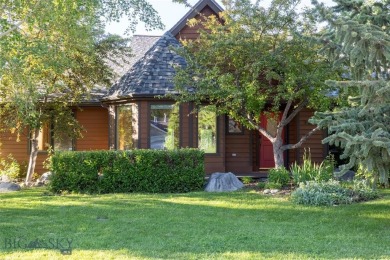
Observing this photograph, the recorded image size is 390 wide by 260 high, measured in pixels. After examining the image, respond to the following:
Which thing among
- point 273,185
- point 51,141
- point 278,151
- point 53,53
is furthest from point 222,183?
point 51,141

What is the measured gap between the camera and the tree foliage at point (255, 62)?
35.9ft

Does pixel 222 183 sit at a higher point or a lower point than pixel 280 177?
lower

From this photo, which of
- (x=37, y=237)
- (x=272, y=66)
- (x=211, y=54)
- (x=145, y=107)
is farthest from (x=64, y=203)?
(x=272, y=66)

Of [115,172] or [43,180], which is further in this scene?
[43,180]

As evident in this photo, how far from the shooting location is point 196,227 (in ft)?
22.9

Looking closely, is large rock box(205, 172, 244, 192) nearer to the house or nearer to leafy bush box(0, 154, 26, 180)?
the house

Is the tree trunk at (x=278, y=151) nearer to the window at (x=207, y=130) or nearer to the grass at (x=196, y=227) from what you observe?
the window at (x=207, y=130)

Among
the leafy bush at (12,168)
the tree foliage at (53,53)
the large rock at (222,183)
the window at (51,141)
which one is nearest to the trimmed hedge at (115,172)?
the large rock at (222,183)

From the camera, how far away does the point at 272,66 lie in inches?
436

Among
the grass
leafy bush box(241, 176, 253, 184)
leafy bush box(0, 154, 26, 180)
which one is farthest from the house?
the grass

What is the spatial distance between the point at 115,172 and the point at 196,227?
178 inches

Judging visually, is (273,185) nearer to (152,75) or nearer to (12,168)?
(152,75)

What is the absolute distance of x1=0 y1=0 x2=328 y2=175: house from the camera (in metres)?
12.9

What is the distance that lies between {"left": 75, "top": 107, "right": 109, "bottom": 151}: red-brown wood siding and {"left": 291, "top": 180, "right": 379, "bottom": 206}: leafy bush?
8.36m
